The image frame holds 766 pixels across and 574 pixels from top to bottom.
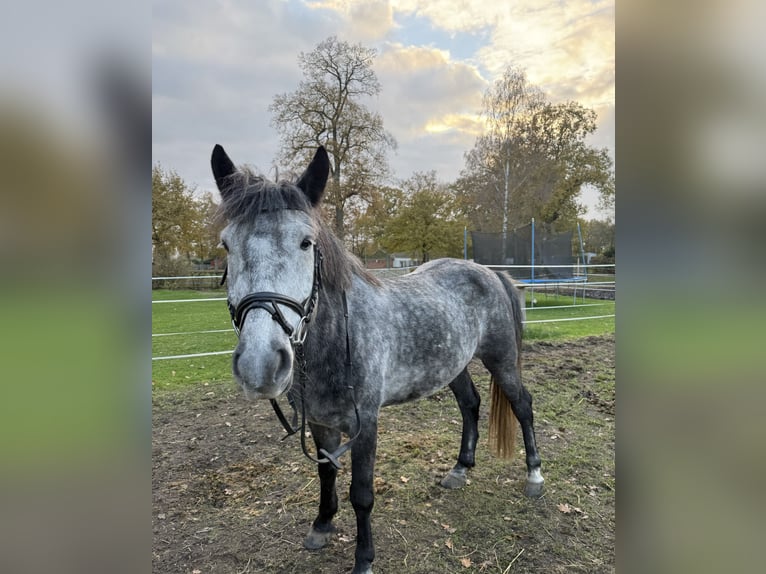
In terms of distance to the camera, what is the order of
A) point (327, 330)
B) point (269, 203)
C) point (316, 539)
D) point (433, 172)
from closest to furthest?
point (269, 203), point (327, 330), point (316, 539), point (433, 172)

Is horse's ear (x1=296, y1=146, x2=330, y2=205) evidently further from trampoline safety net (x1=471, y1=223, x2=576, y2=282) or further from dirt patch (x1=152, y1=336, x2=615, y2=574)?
trampoline safety net (x1=471, y1=223, x2=576, y2=282)

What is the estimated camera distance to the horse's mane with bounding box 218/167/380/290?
1.68 metres

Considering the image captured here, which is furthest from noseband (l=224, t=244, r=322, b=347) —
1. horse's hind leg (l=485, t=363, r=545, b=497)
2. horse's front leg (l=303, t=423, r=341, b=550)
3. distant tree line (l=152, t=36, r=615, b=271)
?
distant tree line (l=152, t=36, r=615, b=271)

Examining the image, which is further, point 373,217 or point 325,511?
point 373,217

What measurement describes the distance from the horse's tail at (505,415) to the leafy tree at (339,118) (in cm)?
1045

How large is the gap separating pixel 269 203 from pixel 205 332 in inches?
303

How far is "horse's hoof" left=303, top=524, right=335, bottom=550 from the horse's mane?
69.9 inches

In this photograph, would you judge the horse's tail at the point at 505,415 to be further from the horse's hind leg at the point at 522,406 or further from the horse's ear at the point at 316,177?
the horse's ear at the point at 316,177

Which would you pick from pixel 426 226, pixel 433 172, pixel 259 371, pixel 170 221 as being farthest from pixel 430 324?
pixel 433 172

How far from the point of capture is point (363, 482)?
2.19 metres

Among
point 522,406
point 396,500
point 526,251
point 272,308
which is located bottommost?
point 396,500

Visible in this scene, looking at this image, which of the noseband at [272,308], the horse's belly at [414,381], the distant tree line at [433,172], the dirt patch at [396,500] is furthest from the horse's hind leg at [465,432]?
the distant tree line at [433,172]

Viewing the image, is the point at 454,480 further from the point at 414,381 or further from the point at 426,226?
the point at 426,226
